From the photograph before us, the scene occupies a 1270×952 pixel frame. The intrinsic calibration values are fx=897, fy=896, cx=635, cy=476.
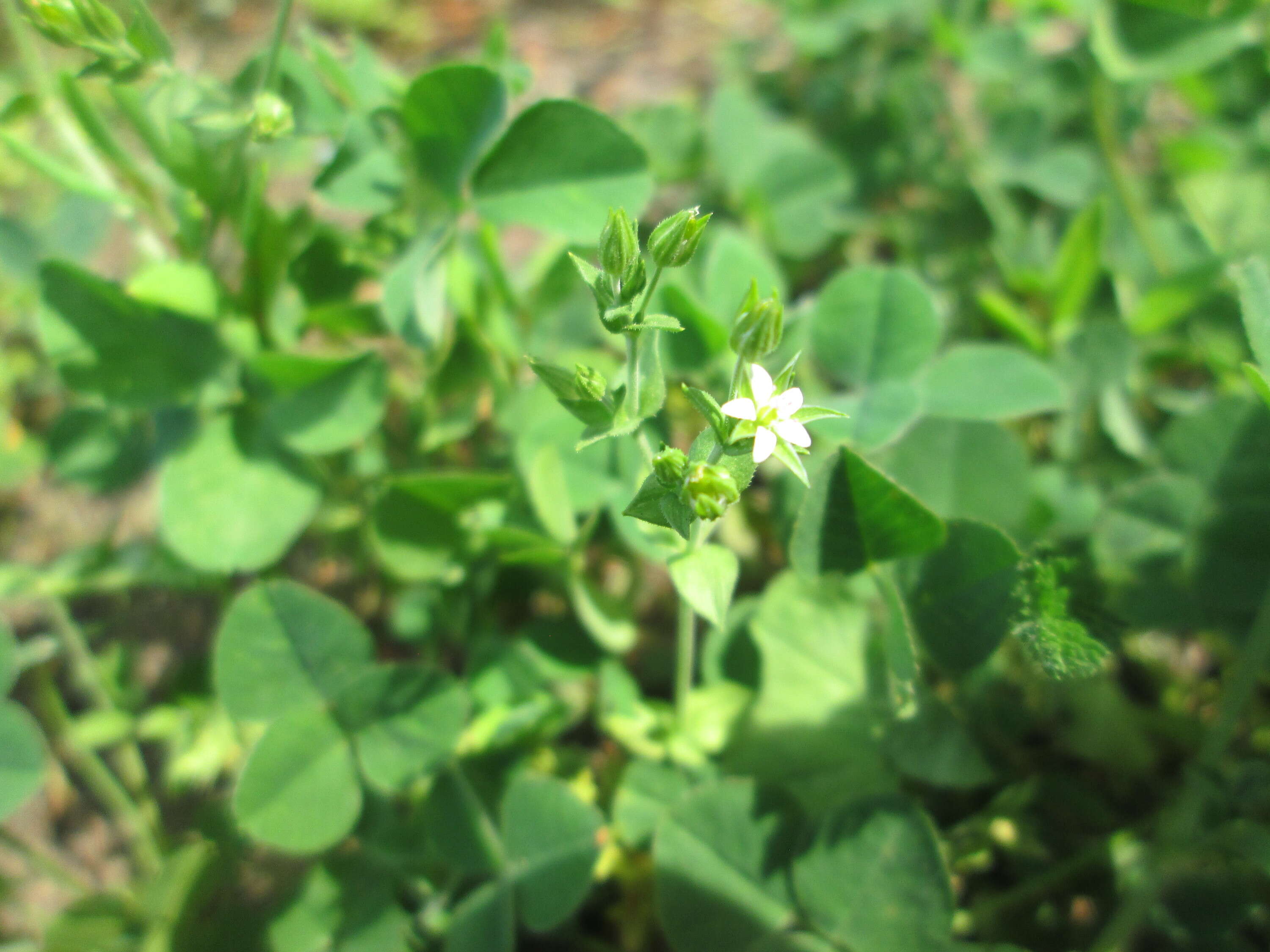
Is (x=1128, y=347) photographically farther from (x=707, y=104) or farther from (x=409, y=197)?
(x=707, y=104)

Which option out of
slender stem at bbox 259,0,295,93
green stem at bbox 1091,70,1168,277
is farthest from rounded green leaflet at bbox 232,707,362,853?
green stem at bbox 1091,70,1168,277

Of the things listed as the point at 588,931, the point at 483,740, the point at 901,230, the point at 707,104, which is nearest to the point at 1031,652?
the point at 483,740

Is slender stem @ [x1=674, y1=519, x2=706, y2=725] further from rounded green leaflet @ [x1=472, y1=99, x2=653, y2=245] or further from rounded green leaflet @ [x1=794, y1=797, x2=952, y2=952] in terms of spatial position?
rounded green leaflet @ [x1=472, y1=99, x2=653, y2=245]

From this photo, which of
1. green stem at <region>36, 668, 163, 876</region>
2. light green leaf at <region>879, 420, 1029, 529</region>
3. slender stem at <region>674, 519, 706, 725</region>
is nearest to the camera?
slender stem at <region>674, 519, 706, 725</region>

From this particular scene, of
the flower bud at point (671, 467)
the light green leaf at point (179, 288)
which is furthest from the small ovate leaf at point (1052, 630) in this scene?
the light green leaf at point (179, 288)

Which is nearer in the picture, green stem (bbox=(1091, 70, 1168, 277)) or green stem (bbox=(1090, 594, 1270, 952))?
green stem (bbox=(1090, 594, 1270, 952))

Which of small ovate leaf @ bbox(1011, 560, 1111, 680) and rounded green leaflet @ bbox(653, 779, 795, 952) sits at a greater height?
small ovate leaf @ bbox(1011, 560, 1111, 680)

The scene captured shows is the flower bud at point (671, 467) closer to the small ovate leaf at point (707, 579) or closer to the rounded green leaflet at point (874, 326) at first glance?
the small ovate leaf at point (707, 579)
